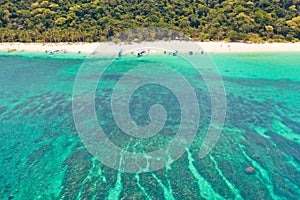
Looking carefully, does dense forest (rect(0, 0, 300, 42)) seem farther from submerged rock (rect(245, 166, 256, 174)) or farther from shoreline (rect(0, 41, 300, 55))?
submerged rock (rect(245, 166, 256, 174))

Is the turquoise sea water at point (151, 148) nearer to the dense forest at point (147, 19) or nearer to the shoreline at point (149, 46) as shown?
the shoreline at point (149, 46)

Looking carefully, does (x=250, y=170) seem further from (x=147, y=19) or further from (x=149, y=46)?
(x=147, y=19)

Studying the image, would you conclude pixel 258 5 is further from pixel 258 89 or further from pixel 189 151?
pixel 189 151

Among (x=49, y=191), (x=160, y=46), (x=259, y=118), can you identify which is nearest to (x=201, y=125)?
(x=259, y=118)

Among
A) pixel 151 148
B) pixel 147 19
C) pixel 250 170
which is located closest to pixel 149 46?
pixel 147 19

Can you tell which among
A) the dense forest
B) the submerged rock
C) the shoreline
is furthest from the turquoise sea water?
the dense forest

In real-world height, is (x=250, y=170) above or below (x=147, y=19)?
below
